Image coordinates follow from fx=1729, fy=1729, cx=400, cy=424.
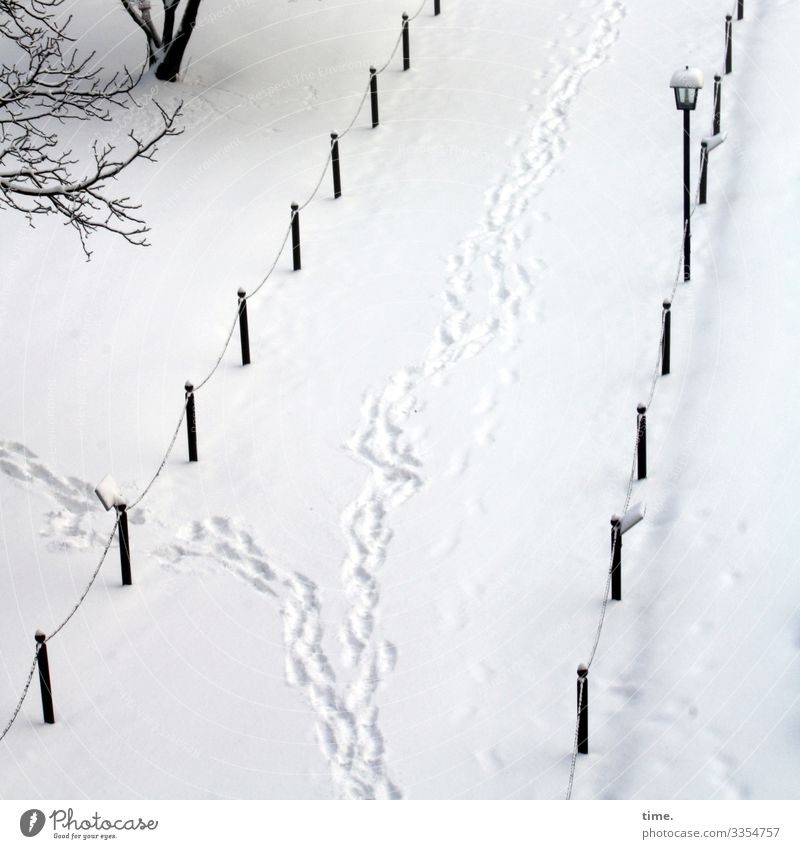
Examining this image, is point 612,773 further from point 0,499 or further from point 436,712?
point 0,499

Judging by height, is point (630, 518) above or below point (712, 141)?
below

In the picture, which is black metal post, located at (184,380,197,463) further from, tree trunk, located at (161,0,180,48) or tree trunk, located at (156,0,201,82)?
tree trunk, located at (161,0,180,48)

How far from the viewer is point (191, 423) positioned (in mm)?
14055

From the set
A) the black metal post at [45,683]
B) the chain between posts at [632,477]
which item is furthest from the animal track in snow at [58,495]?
the chain between posts at [632,477]

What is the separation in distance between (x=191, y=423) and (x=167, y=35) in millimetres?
6963

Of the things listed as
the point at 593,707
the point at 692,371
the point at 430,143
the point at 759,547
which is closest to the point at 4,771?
the point at 593,707

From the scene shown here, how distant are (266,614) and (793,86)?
9.03 meters

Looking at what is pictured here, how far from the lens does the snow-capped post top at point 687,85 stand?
14.2 meters

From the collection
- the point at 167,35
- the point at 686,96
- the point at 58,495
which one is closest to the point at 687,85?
the point at 686,96

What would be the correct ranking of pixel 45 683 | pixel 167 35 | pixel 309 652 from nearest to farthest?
pixel 45 683 → pixel 309 652 → pixel 167 35

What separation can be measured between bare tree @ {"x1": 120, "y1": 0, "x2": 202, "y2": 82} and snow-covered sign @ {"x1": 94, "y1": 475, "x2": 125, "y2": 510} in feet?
25.0

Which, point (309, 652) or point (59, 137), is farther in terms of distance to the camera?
point (59, 137)

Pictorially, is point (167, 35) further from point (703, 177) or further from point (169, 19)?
point (703, 177)

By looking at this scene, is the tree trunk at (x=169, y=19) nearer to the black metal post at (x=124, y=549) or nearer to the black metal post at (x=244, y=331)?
the black metal post at (x=244, y=331)
